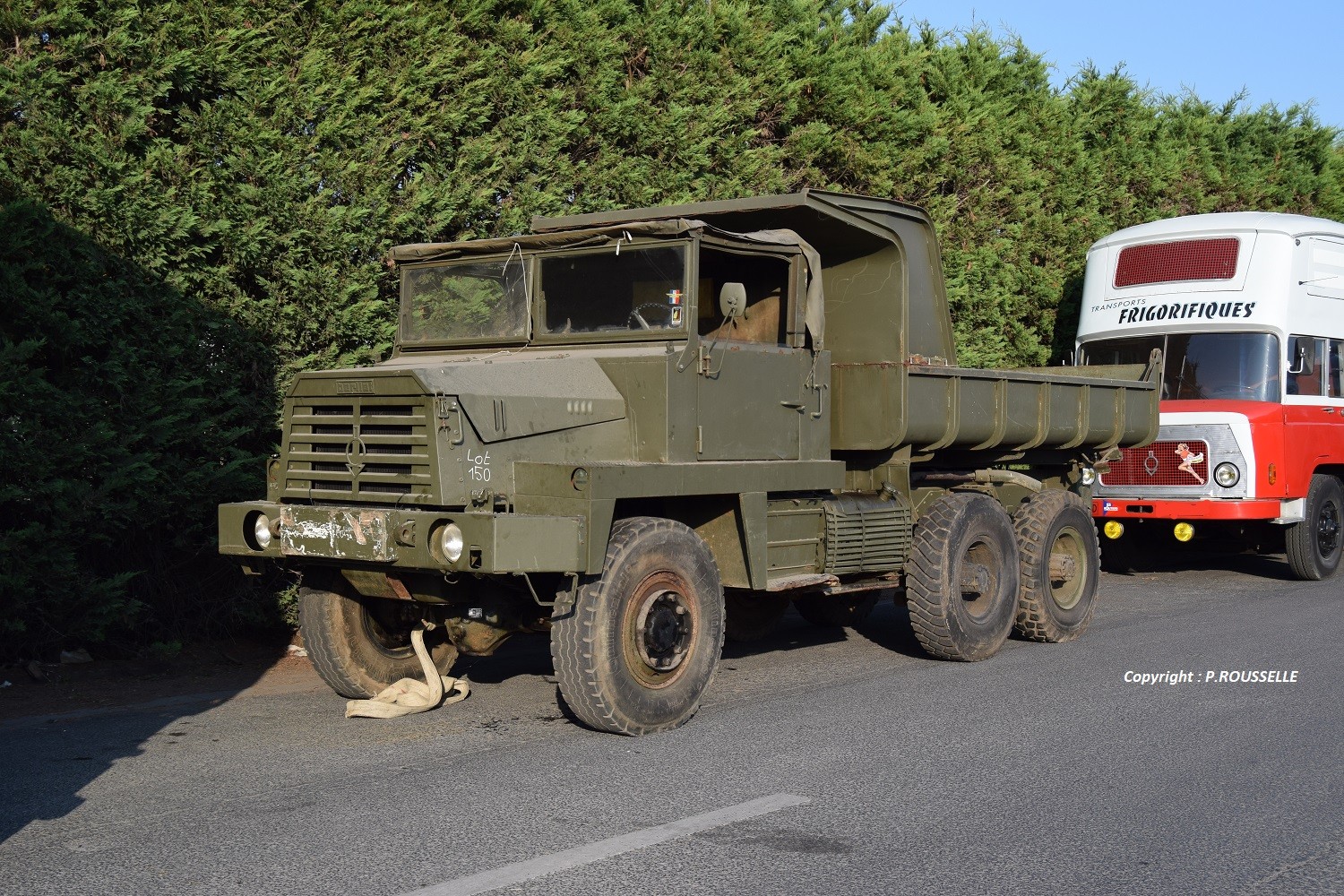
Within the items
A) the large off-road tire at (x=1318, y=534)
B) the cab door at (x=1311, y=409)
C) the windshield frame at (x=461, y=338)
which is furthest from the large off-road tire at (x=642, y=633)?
the large off-road tire at (x=1318, y=534)

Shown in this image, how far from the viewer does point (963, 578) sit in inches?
356

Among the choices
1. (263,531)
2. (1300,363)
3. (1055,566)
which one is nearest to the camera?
(263,531)

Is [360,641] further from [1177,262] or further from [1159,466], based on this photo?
[1177,262]

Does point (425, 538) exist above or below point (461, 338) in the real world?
below

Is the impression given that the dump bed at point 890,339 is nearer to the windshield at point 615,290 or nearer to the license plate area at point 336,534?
the windshield at point 615,290

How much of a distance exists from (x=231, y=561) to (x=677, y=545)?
11.8ft

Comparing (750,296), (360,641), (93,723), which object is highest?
(750,296)

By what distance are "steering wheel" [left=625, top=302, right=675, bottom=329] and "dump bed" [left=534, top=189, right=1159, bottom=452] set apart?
1.16 m

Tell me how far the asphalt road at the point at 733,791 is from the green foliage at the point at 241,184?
138 centimetres

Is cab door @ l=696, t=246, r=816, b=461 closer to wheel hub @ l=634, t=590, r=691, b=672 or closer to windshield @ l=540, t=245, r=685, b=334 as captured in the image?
windshield @ l=540, t=245, r=685, b=334

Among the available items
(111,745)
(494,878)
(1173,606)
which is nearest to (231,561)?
(111,745)

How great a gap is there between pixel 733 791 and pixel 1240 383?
31.6 feet

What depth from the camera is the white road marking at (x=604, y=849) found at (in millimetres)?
4410

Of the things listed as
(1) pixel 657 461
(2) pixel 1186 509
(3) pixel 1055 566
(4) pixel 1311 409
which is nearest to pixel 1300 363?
(4) pixel 1311 409
